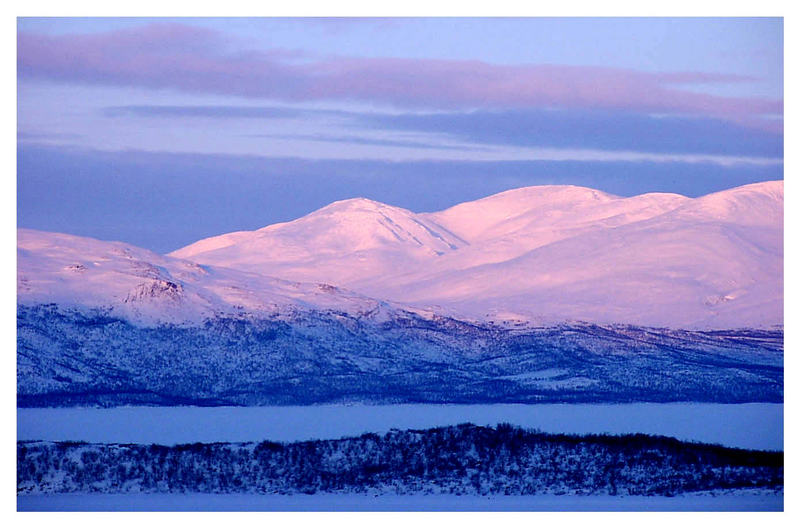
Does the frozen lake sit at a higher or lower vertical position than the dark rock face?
lower

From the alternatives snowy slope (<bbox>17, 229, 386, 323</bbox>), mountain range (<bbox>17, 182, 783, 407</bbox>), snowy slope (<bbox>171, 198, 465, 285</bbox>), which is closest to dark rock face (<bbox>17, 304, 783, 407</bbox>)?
mountain range (<bbox>17, 182, 783, 407</bbox>)

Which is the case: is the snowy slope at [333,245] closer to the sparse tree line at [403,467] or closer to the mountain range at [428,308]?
the mountain range at [428,308]

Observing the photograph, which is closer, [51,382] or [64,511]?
[64,511]

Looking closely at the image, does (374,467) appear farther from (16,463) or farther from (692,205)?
(692,205)

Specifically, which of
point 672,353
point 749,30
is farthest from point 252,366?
point 749,30

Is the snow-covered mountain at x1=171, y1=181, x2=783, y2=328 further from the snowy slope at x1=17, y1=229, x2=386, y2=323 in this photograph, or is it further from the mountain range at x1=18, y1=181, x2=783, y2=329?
the snowy slope at x1=17, y1=229, x2=386, y2=323
